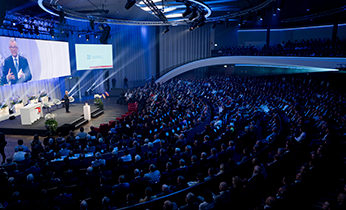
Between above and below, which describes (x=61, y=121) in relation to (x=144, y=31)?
below

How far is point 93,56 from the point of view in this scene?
19938mm

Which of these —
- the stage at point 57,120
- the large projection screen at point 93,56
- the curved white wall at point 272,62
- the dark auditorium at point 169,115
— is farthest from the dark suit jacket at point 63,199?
the large projection screen at point 93,56

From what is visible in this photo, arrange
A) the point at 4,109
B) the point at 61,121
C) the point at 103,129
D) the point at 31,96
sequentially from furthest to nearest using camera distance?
the point at 31,96, the point at 4,109, the point at 61,121, the point at 103,129

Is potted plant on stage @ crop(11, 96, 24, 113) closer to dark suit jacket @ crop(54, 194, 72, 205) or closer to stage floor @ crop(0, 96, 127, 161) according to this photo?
stage floor @ crop(0, 96, 127, 161)

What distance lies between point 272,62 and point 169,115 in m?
12.1

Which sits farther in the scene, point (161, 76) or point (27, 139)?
point (161, 76)

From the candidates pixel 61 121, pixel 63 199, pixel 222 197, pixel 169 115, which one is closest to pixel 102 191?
pixel 63 199

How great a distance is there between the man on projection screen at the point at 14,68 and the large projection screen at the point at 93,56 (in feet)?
16.4

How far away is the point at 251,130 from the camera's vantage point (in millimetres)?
8133

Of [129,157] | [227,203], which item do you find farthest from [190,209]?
[129,157]

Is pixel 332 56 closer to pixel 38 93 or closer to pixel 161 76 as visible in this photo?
pixel 161 76

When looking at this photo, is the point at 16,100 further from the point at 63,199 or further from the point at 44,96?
the point at 63,199

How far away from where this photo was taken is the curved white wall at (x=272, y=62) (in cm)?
1495

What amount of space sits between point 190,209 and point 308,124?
6.64 m
